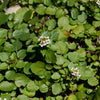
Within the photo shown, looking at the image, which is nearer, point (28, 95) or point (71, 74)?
point (71, 74)

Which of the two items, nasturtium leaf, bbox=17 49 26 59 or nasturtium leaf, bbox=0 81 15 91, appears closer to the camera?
nasturtium leaf, bbox=0 81 15 91

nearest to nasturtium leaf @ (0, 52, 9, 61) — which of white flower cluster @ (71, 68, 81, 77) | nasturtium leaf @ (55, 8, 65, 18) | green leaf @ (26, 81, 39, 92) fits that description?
green leaf @ (26, 81, 39, 92)

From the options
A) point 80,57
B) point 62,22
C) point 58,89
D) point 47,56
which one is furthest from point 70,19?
point 58,89

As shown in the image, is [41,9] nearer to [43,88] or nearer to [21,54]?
[21,54]

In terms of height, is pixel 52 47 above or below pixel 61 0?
below

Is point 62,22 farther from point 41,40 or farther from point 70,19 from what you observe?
point 41,40

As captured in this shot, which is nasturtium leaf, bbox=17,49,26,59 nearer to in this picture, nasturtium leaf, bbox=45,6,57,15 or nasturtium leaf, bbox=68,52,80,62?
nasturtium leaf, bbox=68,52,80,62

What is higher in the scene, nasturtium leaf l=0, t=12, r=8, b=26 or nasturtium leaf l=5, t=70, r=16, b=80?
nasturtium leaf l=0, t=12, r=8, b=26

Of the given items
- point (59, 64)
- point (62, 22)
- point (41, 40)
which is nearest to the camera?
point (41, 40)

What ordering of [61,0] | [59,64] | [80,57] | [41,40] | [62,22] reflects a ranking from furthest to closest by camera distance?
[61,0]
[62,22]
[80,57]
[59,64]
[41,40]
